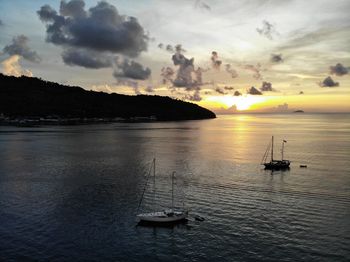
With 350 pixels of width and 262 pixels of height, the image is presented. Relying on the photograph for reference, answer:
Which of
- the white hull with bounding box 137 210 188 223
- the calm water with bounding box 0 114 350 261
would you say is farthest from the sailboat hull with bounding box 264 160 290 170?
the white hull with bounding box 137 210 188 223

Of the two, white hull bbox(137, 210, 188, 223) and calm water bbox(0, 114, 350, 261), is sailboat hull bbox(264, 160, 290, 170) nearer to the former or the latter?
calm water bbox(0, 114, 350, 261)

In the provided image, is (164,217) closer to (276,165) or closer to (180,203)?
(180,203)

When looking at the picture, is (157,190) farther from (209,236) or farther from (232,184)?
(209,236)

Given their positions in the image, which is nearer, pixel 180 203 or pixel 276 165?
pixel 180 203

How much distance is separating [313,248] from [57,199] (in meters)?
55.3

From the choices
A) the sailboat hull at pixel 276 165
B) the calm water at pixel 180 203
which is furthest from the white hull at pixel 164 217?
the sailboat hull at pixel 276 165

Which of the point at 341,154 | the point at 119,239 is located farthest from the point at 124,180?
the point at 341,154

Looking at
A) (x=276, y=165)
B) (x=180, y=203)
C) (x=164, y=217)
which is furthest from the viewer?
(x=276, y=165)

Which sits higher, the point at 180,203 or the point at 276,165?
the point at 276,165

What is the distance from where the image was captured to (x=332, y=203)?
3142 inches

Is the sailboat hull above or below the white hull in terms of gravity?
above

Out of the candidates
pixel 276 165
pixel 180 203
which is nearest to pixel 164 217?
pixel 180 203

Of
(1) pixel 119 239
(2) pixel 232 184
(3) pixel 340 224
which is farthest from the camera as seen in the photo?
(2) pixel 232 184

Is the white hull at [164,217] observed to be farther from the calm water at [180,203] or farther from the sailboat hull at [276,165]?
the sailboat hull at [276,165]
